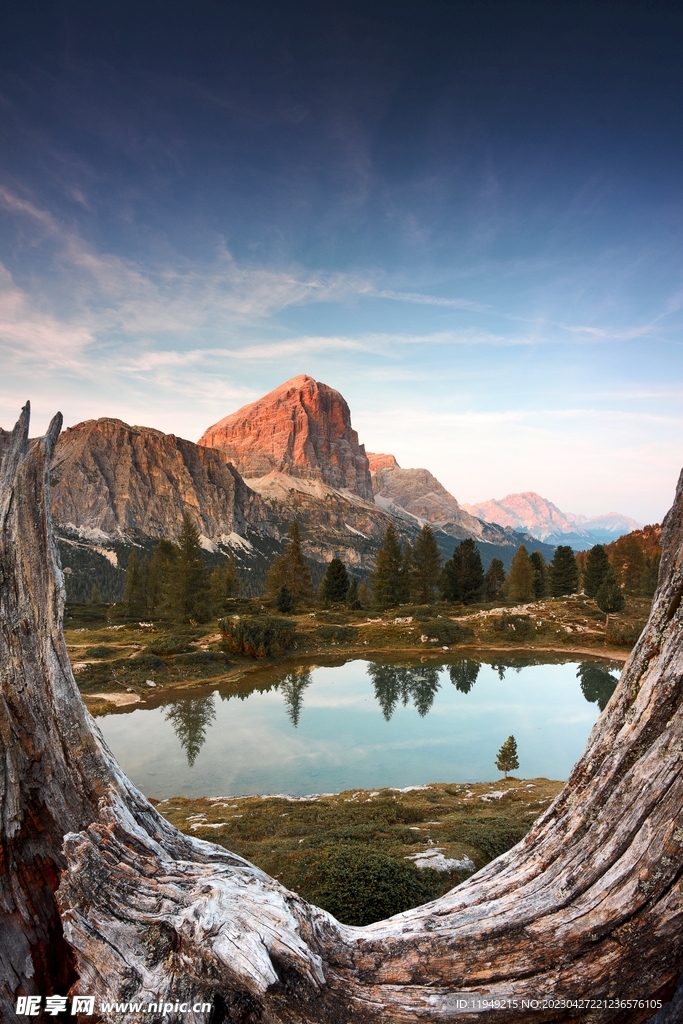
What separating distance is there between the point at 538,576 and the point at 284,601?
42.9m

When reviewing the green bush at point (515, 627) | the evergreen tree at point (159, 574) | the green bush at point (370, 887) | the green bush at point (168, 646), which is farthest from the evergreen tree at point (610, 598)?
the green bush at point (370, 887)

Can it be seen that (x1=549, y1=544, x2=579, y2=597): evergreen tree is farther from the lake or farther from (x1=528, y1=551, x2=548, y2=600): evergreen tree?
the lake

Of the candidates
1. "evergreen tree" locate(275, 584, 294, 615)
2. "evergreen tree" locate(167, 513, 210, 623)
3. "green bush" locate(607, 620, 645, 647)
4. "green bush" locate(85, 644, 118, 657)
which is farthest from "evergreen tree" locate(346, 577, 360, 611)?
"green bush" locate(85, 644, 118, 657)

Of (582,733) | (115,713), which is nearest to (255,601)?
(115,713)

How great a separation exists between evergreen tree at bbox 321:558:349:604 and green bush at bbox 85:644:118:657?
35.4 metres

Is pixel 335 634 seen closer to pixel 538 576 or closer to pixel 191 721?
pixel 191 721

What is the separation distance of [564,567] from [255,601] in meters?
48.7

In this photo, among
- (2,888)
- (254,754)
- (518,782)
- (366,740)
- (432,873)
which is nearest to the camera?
(2,888)

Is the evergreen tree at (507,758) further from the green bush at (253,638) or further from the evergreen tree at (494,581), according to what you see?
the evergreen tree at (494,581)

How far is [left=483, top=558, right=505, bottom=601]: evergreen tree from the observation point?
3322 inches

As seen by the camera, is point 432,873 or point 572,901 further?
point 432,873

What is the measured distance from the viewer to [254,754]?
26453 mm

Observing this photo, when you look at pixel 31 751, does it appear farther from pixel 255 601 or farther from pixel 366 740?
pixel 255 601

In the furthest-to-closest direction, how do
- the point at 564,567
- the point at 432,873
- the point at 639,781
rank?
1. the point at 564,567
2. the point at 432,873
3. the point at 639,781
